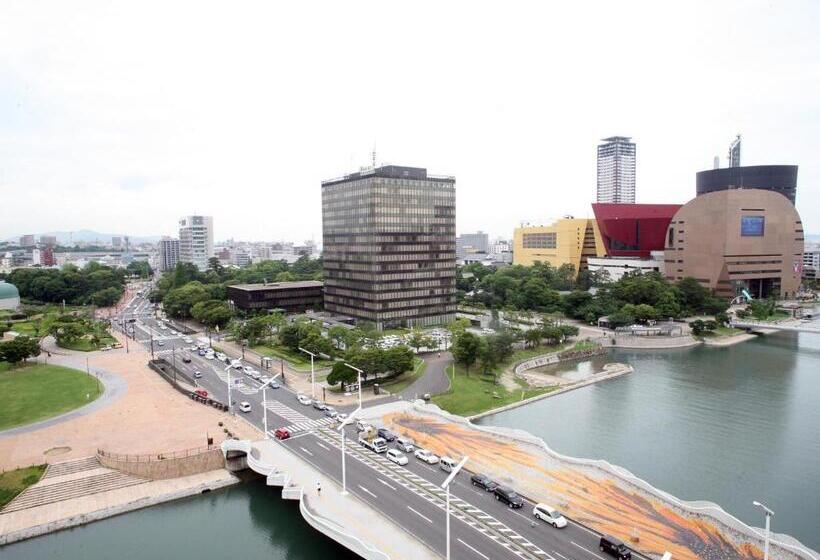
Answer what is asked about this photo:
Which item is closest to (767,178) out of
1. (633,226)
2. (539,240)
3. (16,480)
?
(633,226)

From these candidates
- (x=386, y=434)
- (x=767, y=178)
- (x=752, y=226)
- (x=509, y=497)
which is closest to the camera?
(x=509, y=497)

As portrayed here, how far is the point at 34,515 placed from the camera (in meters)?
33.7

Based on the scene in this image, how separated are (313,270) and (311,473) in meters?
133

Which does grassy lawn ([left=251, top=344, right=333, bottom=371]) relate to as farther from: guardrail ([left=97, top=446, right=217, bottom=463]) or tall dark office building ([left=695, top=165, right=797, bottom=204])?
tall dark office building ([left=695, top=165, right=797, bottom=204])

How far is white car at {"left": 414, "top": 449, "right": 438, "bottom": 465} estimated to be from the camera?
37031 mm

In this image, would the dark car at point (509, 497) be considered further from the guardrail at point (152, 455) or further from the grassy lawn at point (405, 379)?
the grassy lawn at point (405, 379)

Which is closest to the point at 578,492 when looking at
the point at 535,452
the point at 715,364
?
the point at 535,452

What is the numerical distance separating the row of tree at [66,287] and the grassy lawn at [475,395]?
3769 inches

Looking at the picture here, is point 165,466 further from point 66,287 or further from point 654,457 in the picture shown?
point 66,287

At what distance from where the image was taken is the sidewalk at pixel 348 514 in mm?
27062

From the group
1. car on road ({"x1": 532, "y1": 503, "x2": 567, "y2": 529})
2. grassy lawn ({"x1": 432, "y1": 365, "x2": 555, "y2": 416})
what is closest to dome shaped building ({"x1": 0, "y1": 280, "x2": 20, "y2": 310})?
grassy lawn ({"x1": 432, "y1": 365, "x2": 555, "y2": 416})

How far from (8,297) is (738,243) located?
151m

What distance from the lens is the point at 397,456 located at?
1470 inches

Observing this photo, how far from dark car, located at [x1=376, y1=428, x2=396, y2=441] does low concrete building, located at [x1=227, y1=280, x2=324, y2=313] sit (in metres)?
62.8
